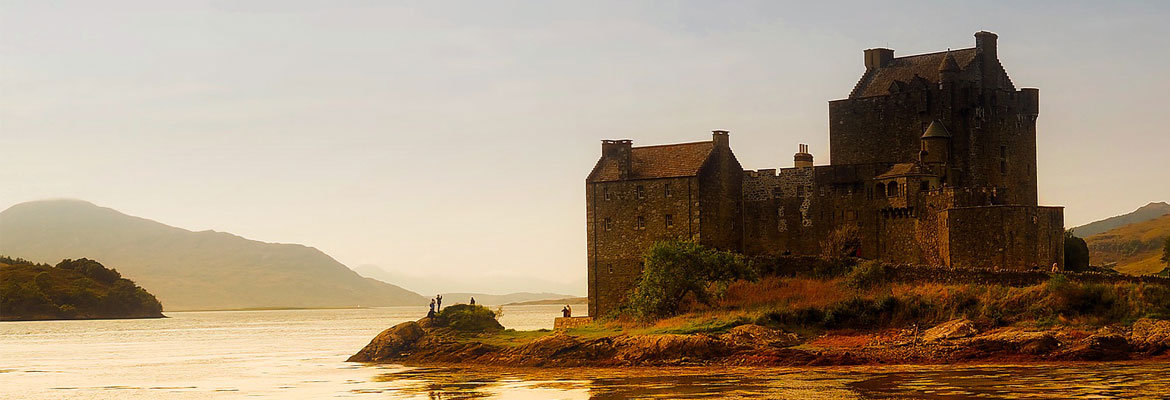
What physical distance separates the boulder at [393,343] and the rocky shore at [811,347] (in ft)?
2.85

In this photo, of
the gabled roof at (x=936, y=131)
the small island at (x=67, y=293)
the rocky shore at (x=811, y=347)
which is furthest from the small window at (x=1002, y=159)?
the small island at (x=67, y=293)

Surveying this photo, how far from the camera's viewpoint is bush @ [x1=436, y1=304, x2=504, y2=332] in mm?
67938

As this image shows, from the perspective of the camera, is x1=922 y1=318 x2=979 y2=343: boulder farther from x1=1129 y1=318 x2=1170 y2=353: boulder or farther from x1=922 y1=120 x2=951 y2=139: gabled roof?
x1=922 y1=120 x2=951 y2=139: gabled roof

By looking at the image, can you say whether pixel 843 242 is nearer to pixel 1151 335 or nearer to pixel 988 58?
pixel 988 58

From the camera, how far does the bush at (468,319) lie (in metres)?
67.9

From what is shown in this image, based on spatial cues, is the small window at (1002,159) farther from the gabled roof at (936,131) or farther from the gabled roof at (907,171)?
the gabled roof at (907,171)

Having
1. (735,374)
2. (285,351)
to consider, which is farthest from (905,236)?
(285,351)

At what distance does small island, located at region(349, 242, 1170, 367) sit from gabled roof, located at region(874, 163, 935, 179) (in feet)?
20.1

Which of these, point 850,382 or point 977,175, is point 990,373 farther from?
point 977,175

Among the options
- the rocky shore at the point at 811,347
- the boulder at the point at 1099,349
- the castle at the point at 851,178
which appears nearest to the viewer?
the boulder at the point at 1099,349

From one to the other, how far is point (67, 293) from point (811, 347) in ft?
474

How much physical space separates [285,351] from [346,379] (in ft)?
106

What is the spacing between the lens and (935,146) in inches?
2810

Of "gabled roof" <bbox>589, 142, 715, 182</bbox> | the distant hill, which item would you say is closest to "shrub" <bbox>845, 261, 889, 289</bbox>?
"gabled roof" <bbox>589, 142, 715, 182</bbox>
